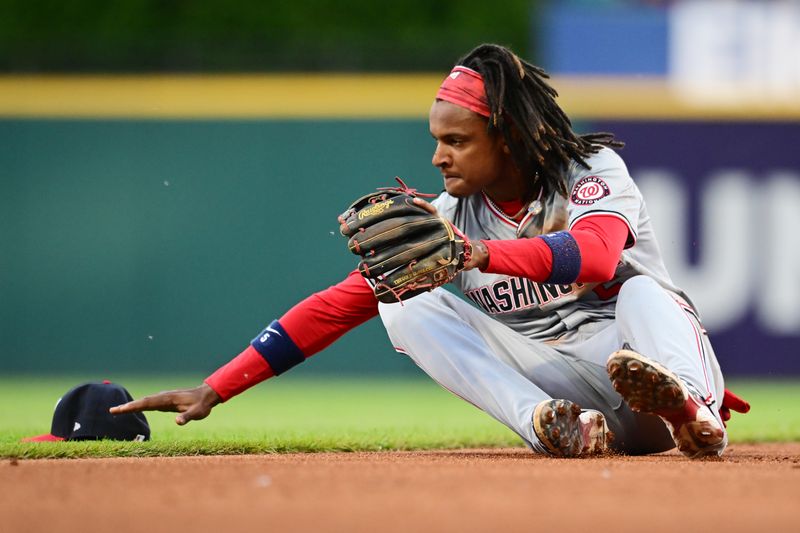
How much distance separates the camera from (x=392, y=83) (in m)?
9.95

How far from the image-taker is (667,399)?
3.28 metres

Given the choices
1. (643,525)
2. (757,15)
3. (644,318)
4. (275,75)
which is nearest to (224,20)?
(275,75)

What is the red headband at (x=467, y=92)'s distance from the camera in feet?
12.5

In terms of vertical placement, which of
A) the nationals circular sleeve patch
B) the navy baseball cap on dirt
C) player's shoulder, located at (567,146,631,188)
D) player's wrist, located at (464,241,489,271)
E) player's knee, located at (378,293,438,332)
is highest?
player's shoulder, located at (567,146,631,188)

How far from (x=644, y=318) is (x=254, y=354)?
124cm

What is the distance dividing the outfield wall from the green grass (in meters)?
0.44

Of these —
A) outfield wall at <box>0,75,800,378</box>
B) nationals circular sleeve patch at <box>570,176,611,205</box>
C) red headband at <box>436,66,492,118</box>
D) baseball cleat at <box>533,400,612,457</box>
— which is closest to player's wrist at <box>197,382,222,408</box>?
baseball cleat at <box>533,400,612,457</box>

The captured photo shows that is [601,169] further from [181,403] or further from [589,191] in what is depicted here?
[181,403]

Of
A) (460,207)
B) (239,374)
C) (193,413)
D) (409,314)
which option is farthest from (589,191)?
(193,413)

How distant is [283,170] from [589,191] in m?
6.38

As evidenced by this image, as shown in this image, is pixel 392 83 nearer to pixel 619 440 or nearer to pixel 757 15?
pixel 757 15

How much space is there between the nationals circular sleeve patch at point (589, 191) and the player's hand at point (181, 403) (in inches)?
50.3

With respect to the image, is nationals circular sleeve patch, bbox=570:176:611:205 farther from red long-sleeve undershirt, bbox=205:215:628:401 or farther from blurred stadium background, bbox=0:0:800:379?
blurred stadium background, bbox=0:0:800:379

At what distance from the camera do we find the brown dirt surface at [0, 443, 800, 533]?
7.87 ft
